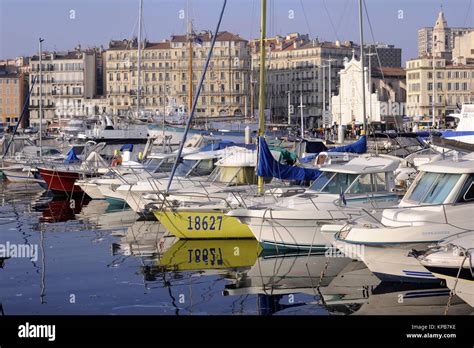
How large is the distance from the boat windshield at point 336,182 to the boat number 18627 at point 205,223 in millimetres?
2775

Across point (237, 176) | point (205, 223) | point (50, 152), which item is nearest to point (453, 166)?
point (205, 223)

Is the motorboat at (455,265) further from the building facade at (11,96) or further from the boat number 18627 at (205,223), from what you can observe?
the building facade at (11,96)

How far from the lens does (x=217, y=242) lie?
85.1ft

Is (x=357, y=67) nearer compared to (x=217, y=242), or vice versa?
(x=217, y=242)

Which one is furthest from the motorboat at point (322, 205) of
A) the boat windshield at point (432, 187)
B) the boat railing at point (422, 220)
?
the boat railing at point (422, 220)

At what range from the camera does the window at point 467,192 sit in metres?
19.5

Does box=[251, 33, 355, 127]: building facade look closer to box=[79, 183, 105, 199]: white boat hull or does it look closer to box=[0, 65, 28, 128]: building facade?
box=[0, 65, 28, 128]: building facade

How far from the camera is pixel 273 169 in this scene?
2688 centimetres

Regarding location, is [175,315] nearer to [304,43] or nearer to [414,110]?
[414,110]

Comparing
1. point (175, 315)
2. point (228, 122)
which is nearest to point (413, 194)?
point (175, 315)

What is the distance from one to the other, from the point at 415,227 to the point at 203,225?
8675mm

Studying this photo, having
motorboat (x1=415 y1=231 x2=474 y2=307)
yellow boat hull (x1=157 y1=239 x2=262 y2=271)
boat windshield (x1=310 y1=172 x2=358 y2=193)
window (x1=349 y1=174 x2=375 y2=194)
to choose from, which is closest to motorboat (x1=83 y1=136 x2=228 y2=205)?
yellow boat hull (x1=157 y1=239 x2=262 y2=271)

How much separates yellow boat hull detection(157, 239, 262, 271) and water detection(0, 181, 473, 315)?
24 millimetres
